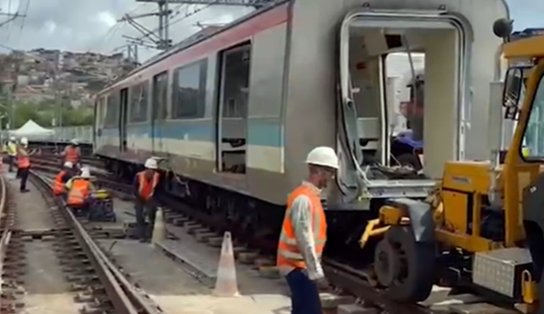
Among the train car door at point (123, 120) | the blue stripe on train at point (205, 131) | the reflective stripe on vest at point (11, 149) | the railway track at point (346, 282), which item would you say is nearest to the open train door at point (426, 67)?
the blue stripe on train at point (205, 131)

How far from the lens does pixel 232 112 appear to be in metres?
Answer: 15.2

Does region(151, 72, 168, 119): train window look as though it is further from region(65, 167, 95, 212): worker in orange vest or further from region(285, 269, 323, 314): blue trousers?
region(285, 269, 323, 314): blue trousers

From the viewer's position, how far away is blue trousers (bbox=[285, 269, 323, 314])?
6895mm

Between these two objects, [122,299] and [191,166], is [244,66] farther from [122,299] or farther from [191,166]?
[122,299]

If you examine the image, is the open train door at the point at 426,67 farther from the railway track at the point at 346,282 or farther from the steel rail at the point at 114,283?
the steel rail at the point at 114,283

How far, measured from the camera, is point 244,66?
14.4 metres

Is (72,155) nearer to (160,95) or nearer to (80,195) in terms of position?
(80,195)

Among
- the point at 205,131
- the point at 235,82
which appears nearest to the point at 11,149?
the point at 205,131

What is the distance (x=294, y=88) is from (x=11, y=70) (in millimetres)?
67787

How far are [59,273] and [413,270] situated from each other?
245 inches

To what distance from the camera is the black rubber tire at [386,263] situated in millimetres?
9398

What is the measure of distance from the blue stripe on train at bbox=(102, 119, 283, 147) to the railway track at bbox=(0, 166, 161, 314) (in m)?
2.45

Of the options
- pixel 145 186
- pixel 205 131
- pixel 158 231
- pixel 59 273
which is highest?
pixel 205 131

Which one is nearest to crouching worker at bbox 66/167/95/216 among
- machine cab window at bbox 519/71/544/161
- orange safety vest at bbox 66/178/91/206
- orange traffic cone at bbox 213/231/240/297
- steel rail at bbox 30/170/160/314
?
orange safety vest at bbox 66/178/91/206
